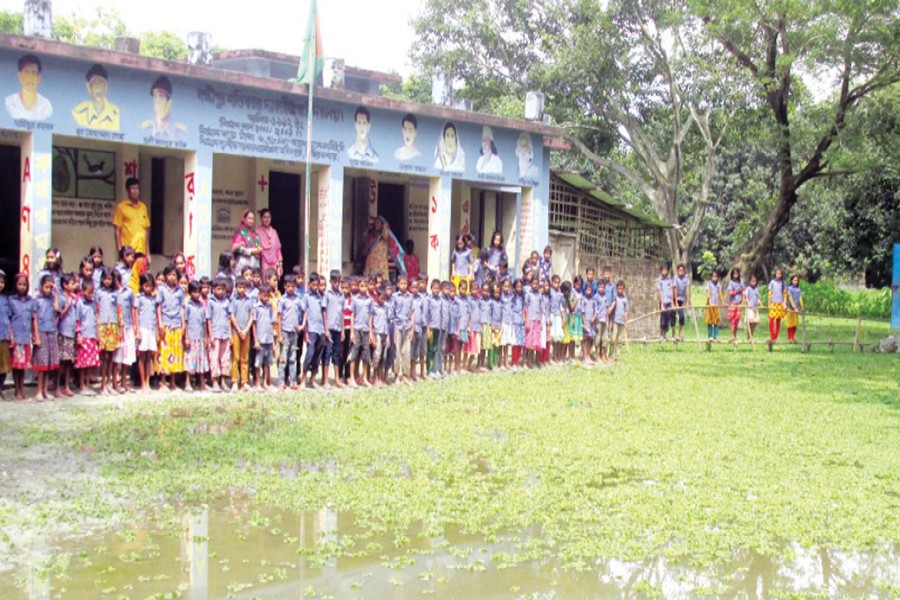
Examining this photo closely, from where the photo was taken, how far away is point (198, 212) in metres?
15.8

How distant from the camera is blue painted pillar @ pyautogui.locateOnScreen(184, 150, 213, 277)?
622 inches

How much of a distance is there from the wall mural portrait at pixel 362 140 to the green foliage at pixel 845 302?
23.7 metres

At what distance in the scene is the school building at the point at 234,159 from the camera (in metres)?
14.2

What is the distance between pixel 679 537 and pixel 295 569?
8.56 ft

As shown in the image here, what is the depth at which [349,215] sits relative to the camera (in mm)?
A: 20953

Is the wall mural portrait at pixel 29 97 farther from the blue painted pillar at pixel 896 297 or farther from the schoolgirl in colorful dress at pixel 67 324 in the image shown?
the blue painted pillar at pixel 896 297

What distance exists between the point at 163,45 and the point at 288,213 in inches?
1220

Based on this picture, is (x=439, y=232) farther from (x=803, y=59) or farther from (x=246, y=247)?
(x=803, y=59)

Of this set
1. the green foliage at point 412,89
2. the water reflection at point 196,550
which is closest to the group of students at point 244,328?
the water reflection at point 196,550

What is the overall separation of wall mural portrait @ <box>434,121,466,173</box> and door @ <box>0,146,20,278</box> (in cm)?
675

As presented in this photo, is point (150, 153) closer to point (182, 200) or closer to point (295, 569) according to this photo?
point (182, 200)

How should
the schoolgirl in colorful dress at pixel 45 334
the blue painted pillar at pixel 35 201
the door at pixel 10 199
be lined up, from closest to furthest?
the schoolgirl in colorful dress at pixel 45 334, the blue painted pillar at pixel 35 201, the door at pixel 10 199

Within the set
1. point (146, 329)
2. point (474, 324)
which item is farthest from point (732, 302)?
point (146, 329)

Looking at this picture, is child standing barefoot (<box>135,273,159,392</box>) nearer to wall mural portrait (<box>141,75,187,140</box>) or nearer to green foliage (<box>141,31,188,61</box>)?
wall mural portrait (<box>141,75,187,140</box>)
